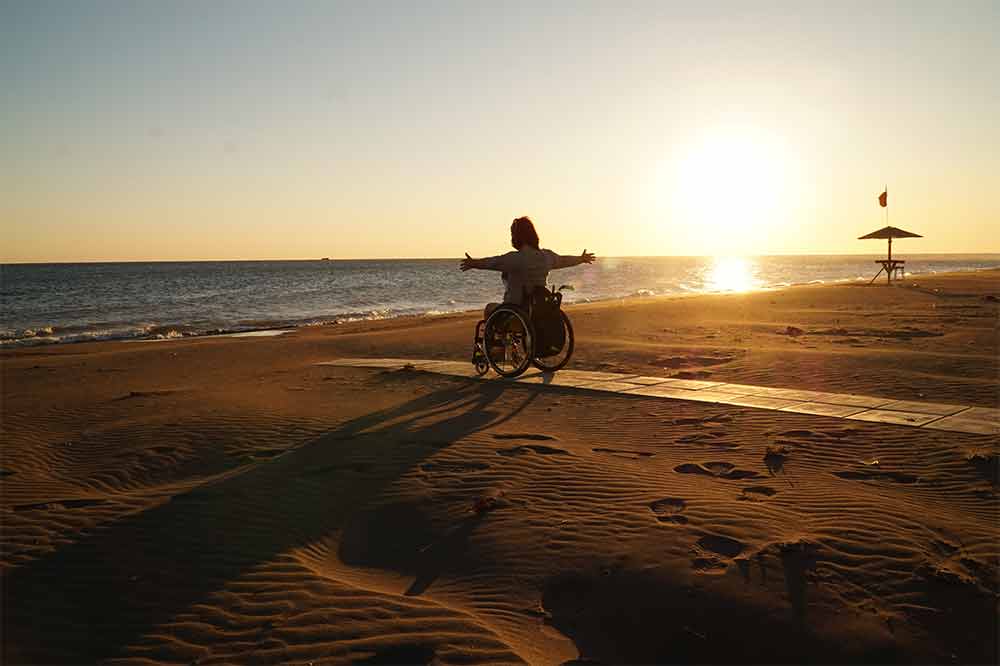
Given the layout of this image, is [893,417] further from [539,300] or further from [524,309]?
[524,309]

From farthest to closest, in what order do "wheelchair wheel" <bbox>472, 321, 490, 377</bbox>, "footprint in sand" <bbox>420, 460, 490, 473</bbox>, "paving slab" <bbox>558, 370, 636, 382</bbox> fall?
"wheelchair wheel" <bbox>472, 321, 490, 377</bbox> < "paving slab" <bbox>558, 370, 636, 382</bbox> < "footprint in sand" <bbox>420, 460, 490, 473</bbox>

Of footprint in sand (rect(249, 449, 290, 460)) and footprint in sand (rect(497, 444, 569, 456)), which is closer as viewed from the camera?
footprint in sand (rect(497, 444, 569, 456))

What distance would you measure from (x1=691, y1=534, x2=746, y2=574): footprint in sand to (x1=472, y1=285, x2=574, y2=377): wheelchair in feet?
16.6

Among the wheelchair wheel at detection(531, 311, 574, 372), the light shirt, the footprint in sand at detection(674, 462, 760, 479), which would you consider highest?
the light shirt

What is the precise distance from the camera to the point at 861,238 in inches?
1277

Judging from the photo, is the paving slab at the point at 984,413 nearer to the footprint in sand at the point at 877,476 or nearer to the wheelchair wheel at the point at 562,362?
the footprint in sand at the point at 877,476

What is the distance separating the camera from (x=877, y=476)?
536cm

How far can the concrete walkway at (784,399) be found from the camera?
22.2ft

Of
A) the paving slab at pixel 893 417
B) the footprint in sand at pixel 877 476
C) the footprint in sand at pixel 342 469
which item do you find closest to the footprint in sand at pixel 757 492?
the footprint in sand at pixel 877 476

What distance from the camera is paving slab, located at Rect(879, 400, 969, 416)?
7113 millimetres

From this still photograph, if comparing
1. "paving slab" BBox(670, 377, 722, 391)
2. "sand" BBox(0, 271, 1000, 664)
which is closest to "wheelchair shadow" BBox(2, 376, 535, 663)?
"sand" BBox(0, 271, 1000, 664)

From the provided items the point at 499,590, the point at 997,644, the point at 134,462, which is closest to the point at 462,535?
the point at 499,590

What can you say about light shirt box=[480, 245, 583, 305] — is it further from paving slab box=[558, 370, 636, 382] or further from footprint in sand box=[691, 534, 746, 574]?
footprint in sand box=[691, 534, 746, 574]

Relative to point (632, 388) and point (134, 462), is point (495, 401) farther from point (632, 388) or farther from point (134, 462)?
point (134, 462)
